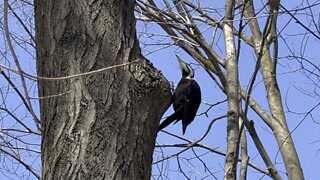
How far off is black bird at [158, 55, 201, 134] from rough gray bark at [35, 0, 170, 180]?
4.96 feet

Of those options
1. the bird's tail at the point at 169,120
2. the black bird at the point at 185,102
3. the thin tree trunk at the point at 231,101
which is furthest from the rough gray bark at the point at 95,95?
the bird's tail at the point at 169,120

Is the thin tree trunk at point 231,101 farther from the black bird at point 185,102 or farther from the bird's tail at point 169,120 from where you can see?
the bird's tail at point 169,120

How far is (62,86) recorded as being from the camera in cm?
195

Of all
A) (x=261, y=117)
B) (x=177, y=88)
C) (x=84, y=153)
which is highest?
(x=261, y=117)

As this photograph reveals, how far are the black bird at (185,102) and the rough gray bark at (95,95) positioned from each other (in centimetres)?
151

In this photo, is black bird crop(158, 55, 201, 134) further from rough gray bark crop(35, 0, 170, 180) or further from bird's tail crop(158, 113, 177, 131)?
rough gray bark crop(35, 0, 170, 180)

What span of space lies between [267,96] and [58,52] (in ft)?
11.2

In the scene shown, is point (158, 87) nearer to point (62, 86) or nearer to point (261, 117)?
point (62, 86)

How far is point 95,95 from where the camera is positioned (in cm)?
193

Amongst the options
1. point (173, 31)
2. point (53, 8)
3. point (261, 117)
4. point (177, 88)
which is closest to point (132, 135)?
point (53, 8)

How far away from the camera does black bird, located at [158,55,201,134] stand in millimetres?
3711

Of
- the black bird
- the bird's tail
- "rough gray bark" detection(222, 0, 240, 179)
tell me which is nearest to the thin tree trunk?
"rough gray bark" detection(222, 0, 240, 179)

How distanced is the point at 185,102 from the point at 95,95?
1.84 m

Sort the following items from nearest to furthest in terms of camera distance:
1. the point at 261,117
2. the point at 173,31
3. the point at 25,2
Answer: the point at 25,2 < the point at 173,31 < the point at 261,117
